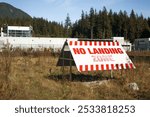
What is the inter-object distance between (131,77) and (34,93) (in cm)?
445

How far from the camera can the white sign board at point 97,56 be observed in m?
10.2

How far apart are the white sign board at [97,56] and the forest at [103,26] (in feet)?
345

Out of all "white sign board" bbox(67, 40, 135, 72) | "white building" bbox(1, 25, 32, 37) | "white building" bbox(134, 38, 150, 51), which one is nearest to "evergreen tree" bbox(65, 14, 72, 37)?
"white building" bbox(134, 38, 150, 51)

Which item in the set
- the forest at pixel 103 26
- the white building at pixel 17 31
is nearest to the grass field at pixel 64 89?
the white building at pixel 17 31

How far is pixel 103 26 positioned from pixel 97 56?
120706 millimetres

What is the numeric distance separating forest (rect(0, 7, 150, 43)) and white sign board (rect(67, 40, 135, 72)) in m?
105

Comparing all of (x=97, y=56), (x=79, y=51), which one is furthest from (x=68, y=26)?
(x=79, y=51)

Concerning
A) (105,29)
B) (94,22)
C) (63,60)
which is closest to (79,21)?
(94,22)

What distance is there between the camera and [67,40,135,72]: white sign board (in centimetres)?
1020

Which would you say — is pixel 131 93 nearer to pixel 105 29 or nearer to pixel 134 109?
pixel 134 109

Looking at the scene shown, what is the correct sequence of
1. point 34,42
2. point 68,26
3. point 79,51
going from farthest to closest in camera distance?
point 68,26 → point 34,42 → point 79,51

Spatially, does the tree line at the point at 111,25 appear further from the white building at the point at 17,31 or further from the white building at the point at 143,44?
the white building at the point at 17,31

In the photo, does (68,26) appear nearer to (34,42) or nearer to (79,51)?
(34,42)

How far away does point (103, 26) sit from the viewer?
130m
